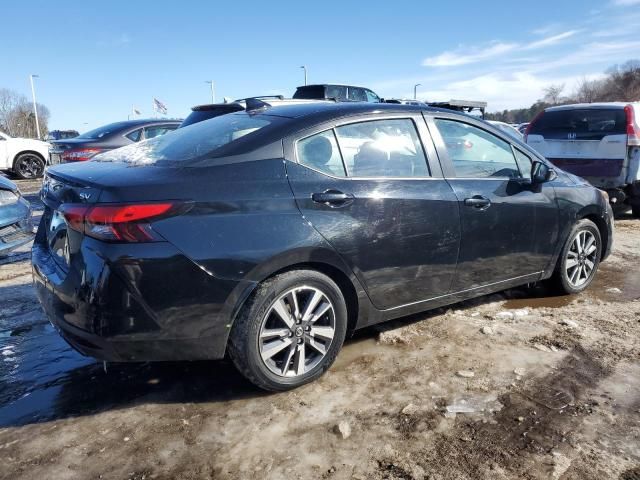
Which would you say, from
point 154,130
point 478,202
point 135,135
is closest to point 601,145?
point 478,202

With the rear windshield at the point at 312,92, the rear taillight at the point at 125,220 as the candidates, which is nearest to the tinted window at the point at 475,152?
the rear taillight at the point at 125,220

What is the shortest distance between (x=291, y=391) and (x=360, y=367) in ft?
1.67

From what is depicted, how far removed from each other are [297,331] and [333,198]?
2.61 feet

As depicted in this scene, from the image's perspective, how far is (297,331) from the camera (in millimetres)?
2908

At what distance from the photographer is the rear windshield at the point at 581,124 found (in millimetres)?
7770

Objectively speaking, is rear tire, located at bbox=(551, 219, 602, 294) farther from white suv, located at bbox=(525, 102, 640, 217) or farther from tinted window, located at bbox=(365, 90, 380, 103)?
tinted window, located at bbox=(365, 90, 380, 103)

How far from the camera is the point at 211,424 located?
8.64 feet

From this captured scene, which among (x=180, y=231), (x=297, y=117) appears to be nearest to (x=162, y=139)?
(x=297, y=117)

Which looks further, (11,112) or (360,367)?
(11,112)

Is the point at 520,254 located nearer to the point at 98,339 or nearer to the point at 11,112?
the point at 98,339

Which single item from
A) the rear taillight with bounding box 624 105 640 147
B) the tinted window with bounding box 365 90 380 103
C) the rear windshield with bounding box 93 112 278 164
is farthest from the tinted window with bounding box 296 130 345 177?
the tinted window with bounding box 365 90 380 103

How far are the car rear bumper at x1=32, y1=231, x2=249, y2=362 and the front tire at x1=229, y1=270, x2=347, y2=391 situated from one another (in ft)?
0.43

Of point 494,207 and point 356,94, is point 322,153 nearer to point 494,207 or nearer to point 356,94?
point 494,207

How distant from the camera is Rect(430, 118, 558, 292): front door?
11.7ft
